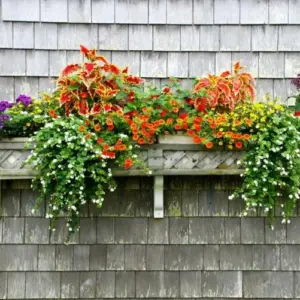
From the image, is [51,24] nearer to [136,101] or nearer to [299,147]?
[136,101]

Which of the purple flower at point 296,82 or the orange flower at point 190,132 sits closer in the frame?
the orange flower at point 190,132

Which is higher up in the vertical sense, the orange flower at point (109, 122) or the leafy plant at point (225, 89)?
the leafy plant at point (225, 89)

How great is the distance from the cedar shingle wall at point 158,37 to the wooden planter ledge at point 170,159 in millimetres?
497

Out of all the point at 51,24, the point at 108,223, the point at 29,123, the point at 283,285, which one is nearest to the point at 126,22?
the point at 51,24

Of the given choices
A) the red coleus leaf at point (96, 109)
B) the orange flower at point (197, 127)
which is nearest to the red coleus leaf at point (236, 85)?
the orange flower at point (197, 127)

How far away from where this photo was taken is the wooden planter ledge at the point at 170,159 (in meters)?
3.02

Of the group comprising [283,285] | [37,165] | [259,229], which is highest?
[37,165]

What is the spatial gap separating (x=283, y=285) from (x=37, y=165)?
6.00 feet

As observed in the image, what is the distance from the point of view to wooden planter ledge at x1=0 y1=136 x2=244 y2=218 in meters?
3.02

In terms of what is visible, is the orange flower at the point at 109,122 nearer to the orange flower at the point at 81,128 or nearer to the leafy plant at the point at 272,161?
the orange flower at the point at 81,128

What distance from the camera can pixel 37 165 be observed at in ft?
9.62

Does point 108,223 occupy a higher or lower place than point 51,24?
lower

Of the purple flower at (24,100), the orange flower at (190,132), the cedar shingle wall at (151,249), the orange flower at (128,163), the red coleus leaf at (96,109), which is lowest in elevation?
→ the cedar shingle wall at (151,249)

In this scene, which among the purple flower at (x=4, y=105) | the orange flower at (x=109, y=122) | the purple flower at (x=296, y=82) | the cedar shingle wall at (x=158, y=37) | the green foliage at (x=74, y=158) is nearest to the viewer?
the green foliage at (x=74, y=158)
